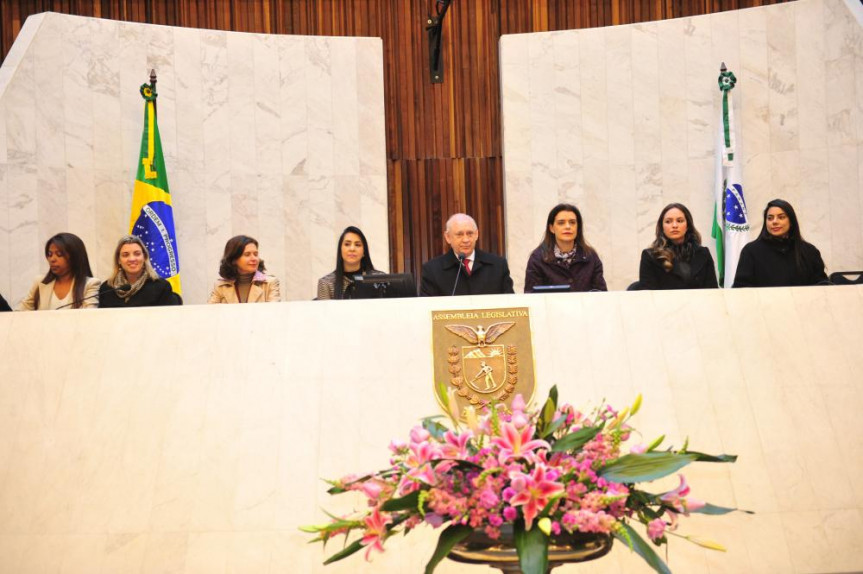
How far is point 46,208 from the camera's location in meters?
7.12

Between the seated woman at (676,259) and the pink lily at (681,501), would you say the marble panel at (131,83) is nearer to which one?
the seated woman at (676,259)

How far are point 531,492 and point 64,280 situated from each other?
13.2 feet

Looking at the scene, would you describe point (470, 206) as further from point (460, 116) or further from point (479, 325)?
point (479, 325)

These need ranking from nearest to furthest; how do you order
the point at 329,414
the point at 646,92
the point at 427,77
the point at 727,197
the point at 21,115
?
the point at 329,414
the point at 21,115
the point at 727,197
the point at 646,92
the point at 427,77

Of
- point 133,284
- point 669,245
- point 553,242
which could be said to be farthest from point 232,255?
point 669,245

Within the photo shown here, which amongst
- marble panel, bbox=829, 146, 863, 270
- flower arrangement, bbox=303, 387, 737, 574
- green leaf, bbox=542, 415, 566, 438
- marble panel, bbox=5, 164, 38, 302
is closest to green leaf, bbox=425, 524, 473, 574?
flower arrangement, bbox=303, 387, 737, 574

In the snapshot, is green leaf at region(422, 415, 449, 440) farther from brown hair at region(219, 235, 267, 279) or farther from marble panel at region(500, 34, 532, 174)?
marble panel at region(500, 34, 532, 174)

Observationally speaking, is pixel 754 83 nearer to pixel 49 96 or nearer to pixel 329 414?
pixel 329 414

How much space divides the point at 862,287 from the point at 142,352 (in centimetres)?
306

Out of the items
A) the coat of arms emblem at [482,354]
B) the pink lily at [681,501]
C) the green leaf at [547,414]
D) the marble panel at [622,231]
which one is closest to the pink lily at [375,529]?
the green leaf at [547,414]

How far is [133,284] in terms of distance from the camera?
5000 mm

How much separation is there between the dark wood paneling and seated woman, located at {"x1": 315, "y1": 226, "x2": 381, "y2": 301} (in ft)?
8.31

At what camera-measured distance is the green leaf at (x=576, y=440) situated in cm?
168

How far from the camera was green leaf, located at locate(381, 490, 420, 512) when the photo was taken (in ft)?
→ 5.31
